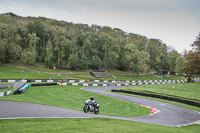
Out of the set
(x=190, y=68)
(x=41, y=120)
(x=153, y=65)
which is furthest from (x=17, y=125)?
(x=153, y=65)

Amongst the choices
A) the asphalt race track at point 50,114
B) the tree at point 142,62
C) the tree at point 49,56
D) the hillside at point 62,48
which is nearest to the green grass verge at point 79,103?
the asphalt race track at point 50,114

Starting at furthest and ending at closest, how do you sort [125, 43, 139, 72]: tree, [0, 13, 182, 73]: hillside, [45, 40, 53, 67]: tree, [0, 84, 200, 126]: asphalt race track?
1. [125, 43, 139, 72]: tree
2. [45, 40, 53, 67]: tree
3. [0, 13, 182, 73]: hillside
4. [0, 84, 200, 126]: asphalt race track

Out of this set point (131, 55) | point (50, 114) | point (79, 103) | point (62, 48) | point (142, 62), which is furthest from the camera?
point (131, 55)

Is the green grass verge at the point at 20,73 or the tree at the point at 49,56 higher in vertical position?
the tree at the point at 49,56

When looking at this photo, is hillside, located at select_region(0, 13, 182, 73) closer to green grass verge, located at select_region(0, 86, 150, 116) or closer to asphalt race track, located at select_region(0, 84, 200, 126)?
green grass verge, located at select_region(0, 86, 150, 116)

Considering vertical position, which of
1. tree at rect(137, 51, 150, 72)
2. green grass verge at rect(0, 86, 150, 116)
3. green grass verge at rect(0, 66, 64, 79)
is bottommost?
green grass verge at rect(0, 86, 150, 116)

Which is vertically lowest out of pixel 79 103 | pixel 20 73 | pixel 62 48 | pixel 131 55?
pixel 79 103

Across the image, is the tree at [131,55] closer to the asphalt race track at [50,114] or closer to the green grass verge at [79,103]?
the green grass verge at [79,103]

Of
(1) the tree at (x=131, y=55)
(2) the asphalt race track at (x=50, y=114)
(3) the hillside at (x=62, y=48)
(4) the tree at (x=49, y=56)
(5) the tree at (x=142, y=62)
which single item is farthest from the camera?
(1) the tree at (x=131, y=55)

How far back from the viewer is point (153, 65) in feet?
412

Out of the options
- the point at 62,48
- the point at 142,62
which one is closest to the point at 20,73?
the point at 62,48

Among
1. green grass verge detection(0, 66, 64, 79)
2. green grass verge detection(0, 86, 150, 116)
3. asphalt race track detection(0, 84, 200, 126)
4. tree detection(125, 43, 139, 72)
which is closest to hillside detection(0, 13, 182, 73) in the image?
tree detection(125, 43, 139, 72)

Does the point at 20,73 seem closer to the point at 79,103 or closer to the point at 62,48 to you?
→ the point at 62,48

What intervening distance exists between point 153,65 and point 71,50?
59957 millimetres
